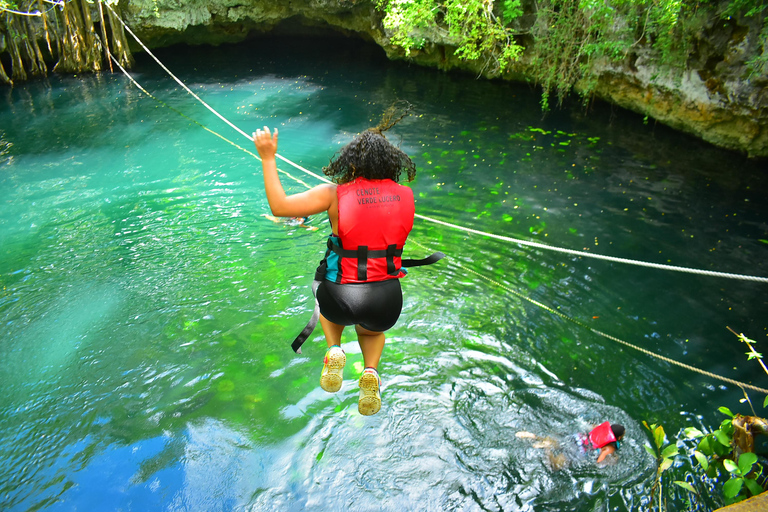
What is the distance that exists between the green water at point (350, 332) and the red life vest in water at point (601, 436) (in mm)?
180

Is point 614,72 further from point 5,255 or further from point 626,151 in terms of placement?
point 5,255

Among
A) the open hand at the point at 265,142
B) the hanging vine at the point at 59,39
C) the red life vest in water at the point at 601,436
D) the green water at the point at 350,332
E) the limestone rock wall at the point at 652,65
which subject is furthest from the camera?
the hanging vine at the point at 59,39

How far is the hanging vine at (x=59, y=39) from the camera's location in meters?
12.2

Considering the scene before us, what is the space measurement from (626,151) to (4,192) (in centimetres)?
1045

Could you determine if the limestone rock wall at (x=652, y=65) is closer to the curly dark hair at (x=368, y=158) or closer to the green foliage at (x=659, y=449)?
the green foliage at (x=659, y=449)

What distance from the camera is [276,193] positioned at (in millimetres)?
2246

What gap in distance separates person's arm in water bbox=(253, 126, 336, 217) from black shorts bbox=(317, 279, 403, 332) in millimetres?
492

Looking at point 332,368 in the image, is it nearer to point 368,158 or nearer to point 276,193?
point 276,193

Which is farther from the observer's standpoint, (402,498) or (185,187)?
(185,187)

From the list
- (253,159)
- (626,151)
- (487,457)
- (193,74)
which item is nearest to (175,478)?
(487,457)

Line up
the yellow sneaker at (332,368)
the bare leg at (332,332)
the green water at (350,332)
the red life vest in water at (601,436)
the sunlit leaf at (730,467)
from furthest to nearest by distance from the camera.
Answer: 1. the red life vest in water at (601,436)
2. the green water at (350,332)
3. the bare leg at (332,332)
4. the yellow sneaker at (332,368)
5. the sunlit leaf at (730,467)

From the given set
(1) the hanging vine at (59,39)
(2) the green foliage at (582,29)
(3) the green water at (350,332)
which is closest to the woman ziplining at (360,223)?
(3) the green water at (350,332)

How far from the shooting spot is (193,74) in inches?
548

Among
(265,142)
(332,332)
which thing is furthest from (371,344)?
(265,142)
